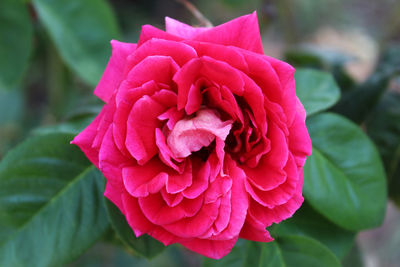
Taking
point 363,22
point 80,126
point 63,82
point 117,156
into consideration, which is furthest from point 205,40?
point 363,22

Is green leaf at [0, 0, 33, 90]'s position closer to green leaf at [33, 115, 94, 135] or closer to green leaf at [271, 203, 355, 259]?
green leaf at [33, 115, 94, 135]

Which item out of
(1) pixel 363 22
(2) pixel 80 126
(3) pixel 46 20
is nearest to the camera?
(2) pixel 80 126

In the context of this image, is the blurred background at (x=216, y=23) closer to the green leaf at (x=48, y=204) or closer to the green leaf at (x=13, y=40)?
the green leaf at (x=13, y=40)

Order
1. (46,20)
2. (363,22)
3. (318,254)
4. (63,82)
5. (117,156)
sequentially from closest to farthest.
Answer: (117,156)
(318,254)
(46,20)
(63,82)
(363,22)

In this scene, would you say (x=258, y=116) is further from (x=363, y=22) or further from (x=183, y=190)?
(x=363, y=22)

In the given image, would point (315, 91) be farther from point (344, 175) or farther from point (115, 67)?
point (115, 67)

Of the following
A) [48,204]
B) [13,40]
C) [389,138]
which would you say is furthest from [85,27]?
[389,138]

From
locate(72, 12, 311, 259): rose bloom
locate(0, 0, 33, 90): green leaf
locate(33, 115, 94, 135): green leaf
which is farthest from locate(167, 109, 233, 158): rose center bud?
locate(0, 0, 33, 90): green leaf

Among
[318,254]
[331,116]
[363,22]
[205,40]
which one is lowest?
[363,22]
